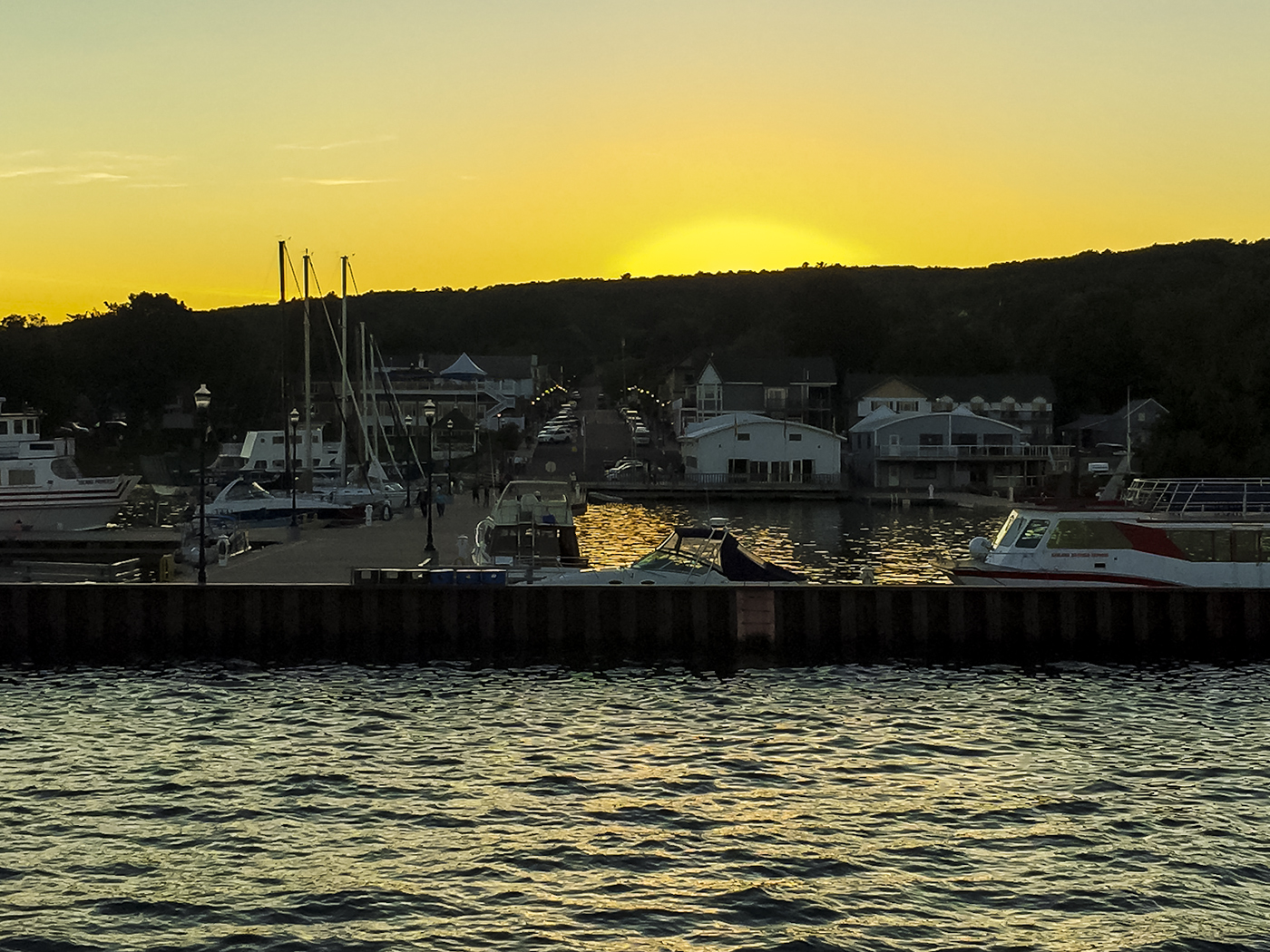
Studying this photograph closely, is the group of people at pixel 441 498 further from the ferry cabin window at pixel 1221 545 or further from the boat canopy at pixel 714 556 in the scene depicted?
the ferry cabin window at pixel 1221 545

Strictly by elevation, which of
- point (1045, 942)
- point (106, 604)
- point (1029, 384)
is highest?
point (1029, 384)

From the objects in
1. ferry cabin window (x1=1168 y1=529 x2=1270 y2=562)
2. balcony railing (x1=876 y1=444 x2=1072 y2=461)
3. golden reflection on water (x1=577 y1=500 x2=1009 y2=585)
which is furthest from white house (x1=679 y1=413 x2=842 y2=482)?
ferry cabin window (x1=1168 y1=529 x2=1270 y2=562)

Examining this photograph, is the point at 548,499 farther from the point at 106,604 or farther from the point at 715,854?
the point at 715,854

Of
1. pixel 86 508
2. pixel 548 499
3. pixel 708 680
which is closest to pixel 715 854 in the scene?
pixel 708 680

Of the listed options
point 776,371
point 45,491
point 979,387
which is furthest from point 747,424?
point 45,491

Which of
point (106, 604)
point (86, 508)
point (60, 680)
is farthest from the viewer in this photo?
point (86, 508)

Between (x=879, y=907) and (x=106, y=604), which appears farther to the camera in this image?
(x=106, y=604)

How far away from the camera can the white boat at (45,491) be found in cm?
7150

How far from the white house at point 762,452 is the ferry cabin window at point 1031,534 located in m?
76.5

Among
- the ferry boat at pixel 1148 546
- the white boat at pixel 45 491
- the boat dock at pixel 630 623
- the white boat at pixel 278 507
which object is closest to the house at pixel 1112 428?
the white boat at pixel 278 507

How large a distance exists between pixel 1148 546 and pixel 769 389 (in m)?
106

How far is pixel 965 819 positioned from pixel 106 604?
2404 centimetres

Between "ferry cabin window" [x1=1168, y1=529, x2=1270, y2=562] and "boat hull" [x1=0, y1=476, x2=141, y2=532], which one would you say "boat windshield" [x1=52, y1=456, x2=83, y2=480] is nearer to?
"boat hull" [x1=0, y1=476, x2=141, y2=532]

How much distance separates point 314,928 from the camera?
1739 cm
